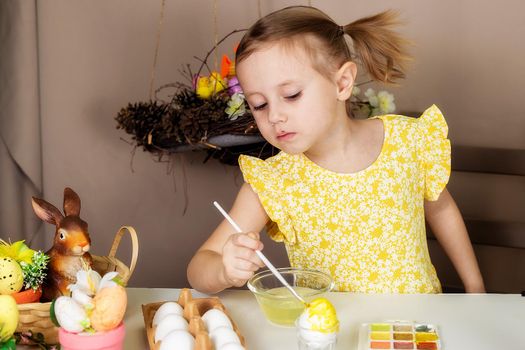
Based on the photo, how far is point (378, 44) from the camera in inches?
63.9

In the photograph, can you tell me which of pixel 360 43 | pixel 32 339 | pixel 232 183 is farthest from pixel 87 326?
pixel 232 183

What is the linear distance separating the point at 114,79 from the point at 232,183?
0.54 meters

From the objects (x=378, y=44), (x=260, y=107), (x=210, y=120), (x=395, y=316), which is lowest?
(x=395, y=316)

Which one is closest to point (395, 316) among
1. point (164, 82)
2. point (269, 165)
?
point (269, 165)

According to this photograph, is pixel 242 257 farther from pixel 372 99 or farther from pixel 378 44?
pixel 372 99

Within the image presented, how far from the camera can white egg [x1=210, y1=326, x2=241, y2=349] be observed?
106 centimetres

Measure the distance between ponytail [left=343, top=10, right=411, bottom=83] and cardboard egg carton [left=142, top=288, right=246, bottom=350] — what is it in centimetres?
67

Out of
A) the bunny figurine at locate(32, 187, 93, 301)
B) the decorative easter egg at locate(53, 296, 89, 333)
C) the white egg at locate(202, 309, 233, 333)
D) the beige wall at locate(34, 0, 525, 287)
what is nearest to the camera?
the decorative easter egg at locate(53, 296, 89, 333)

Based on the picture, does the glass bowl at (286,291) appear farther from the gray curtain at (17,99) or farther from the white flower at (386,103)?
the gray curtain at (17,99)

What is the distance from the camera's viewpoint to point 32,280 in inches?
47.4

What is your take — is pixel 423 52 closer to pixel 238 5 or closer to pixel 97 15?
pixel 238 5

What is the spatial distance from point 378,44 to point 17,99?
52.6 inches

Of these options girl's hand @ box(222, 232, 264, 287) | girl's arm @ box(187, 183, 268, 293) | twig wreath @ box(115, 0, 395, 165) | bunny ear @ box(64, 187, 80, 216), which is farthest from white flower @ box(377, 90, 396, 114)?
bunny ear @ box(64, 187, 80, 216)

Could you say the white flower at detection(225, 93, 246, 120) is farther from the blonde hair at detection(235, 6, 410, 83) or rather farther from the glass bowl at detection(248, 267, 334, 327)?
the glass bowl at detection(248, 267, 334, 327)
